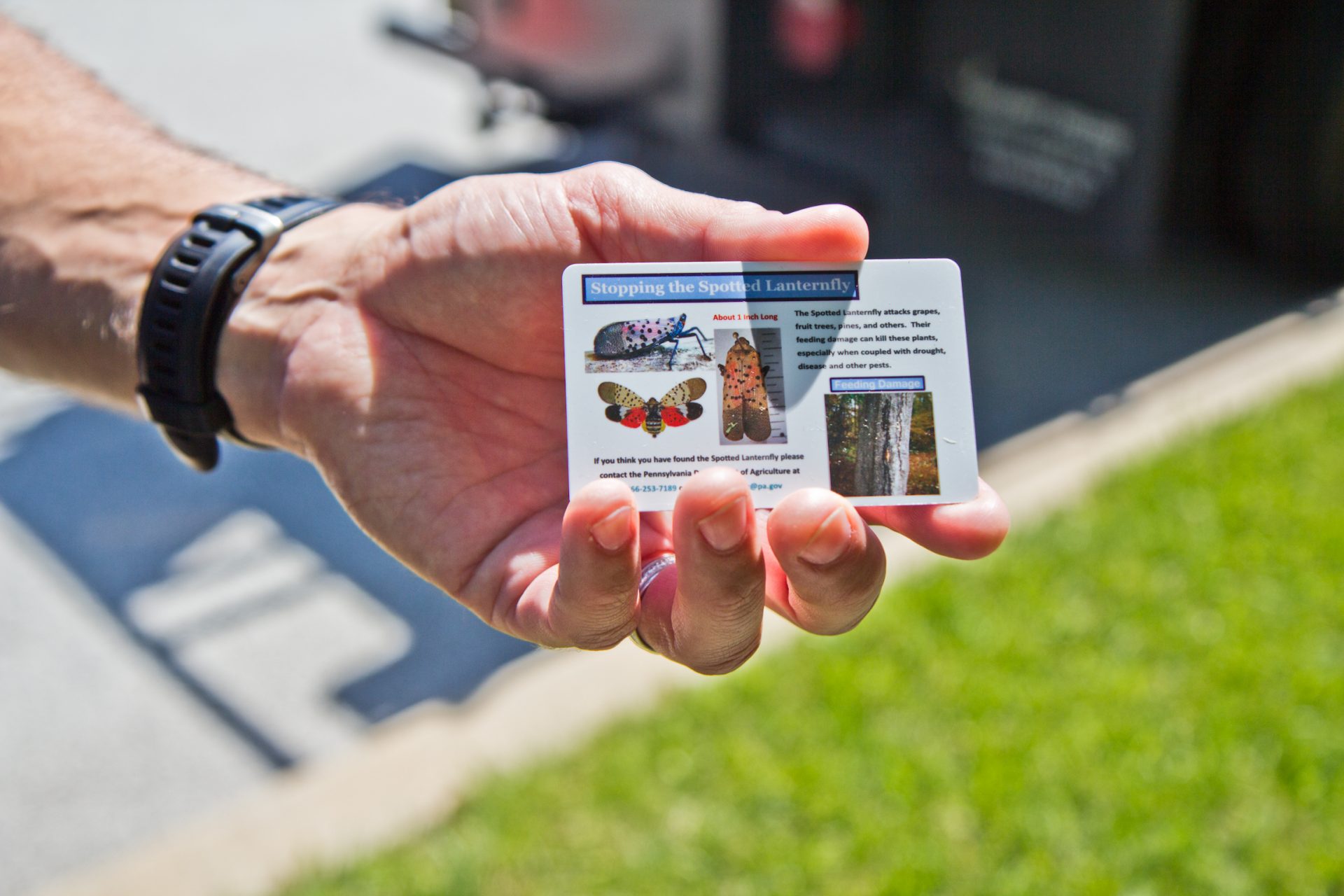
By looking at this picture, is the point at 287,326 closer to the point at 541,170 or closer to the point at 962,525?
the point at 962,525

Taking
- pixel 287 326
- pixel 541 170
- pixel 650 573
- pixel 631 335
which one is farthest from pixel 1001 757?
pixel 541 170

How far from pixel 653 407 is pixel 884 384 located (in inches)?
11.7

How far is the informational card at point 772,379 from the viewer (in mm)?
1501

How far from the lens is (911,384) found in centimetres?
152

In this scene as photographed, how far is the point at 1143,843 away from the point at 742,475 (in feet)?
5.34

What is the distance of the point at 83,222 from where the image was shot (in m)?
1.96

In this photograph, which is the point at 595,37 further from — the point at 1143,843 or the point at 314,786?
the point at 1143,843

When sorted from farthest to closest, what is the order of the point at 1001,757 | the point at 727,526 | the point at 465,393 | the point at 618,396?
the point at 1001,757
the point at 465,393
the point at 618,396
the point at 727,526

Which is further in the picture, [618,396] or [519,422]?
[519,422]

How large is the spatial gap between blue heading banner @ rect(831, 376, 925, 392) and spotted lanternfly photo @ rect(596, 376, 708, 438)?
0.61 feet

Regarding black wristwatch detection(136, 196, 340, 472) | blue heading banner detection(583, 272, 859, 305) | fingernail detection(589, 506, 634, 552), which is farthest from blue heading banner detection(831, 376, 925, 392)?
black wristwatch detection(136, 196, 340, 472)

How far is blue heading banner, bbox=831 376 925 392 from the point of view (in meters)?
1.52

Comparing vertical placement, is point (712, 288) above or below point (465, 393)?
above

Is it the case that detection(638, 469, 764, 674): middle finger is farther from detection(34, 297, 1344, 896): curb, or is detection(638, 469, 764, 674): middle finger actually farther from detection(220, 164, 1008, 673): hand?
detection(34, 297, 1344, 896): curb
